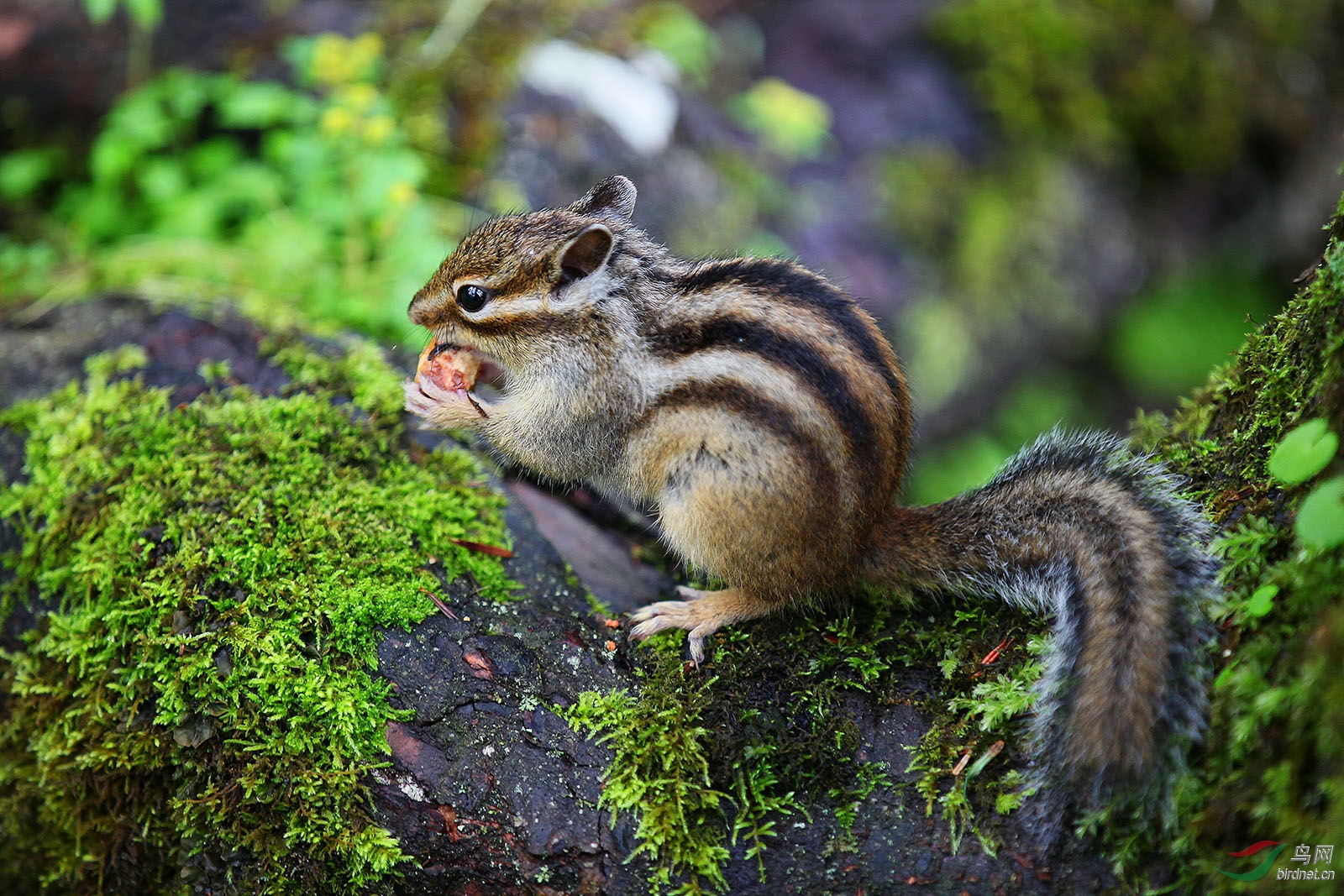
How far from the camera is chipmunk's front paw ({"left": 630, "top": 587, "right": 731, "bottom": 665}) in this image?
2745 mm

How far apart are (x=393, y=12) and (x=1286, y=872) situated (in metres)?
5.90

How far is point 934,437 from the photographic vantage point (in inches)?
242

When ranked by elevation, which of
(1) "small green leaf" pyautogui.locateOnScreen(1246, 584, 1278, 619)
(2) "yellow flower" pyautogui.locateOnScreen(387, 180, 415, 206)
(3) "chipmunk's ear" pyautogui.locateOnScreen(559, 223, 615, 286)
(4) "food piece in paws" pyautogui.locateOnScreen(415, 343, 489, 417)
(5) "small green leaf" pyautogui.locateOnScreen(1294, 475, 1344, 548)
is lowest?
(1) "small green leaf" pyautogui.locateOnScreen(1246, 584, 1278, 619)

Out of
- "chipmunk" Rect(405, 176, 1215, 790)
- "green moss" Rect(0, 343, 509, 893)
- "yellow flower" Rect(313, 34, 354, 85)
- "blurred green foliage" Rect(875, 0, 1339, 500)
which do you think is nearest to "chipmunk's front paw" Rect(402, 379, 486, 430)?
"chipmunk" Rect(405, 176, 1215, 790)

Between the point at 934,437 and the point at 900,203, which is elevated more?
the point at 900,203

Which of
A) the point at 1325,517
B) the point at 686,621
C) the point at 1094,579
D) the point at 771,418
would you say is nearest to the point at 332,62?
the point at 771,418

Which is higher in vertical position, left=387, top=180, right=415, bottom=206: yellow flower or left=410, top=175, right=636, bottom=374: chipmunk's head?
left=387, top=180, right=415, bottom=206: yellow flower

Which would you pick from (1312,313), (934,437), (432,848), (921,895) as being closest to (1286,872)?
(921,895)

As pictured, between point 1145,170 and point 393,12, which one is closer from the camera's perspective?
point 393,12

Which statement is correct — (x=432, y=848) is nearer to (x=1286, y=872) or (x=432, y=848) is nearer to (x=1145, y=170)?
(x=1286, y=872)

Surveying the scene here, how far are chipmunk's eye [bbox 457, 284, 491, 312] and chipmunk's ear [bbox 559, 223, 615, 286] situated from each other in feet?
0.87

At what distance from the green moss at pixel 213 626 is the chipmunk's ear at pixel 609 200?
1.03 meters

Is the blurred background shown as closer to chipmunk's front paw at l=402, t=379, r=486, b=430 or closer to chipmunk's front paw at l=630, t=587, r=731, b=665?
chipmunk's front paw at l=402, t=379, r=486, b=430


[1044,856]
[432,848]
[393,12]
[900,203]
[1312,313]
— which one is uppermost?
[900,203]
